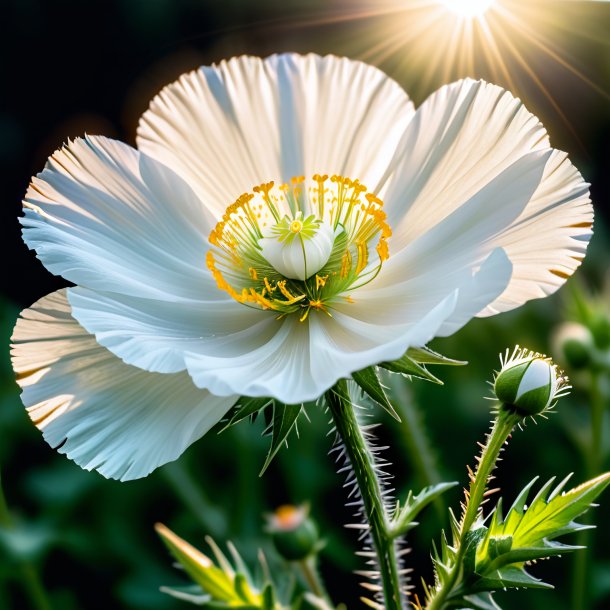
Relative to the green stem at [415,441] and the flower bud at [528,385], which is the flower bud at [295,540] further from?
the flower bud at [528,385]

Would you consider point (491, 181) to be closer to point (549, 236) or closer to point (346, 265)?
point (549, 236)

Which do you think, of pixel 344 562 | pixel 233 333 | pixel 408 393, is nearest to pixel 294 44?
pixel 408 393

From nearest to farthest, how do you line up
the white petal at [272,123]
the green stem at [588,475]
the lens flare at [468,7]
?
the white petal at [272,123] < the green stem at [588,475] < the lens flare at [468,7]

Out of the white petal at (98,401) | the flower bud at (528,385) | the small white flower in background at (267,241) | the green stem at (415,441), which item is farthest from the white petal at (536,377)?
the green stem at (415,441)

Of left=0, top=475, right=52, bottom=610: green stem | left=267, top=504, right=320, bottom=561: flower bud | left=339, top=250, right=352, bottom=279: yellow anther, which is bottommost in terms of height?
left=0, top=475, right=52, bottom=610: green stem

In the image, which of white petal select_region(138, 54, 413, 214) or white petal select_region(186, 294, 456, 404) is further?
white petal select_region(138, 54, 413, 214)

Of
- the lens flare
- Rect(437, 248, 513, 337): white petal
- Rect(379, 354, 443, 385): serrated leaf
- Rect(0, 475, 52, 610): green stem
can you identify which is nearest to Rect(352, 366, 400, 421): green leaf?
Rect(379, 354, 443, 385): serrated leaf

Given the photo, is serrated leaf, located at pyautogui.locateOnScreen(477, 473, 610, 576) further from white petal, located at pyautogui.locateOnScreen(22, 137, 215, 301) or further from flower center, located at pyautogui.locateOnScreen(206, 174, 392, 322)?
white petal, located at pyautogui.locateOnScreen(22, 137, 215, 301)
